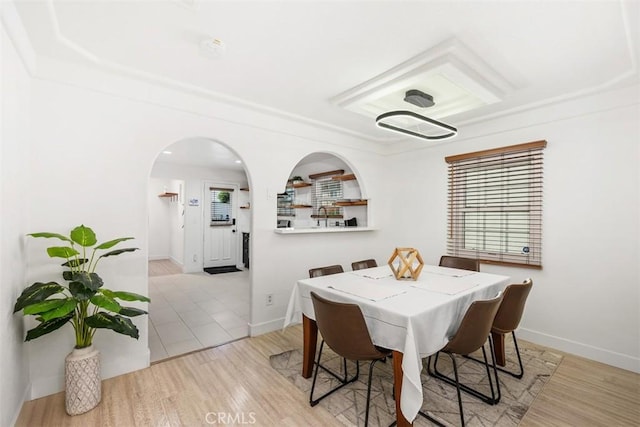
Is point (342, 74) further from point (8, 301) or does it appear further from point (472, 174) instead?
point (8, 301)

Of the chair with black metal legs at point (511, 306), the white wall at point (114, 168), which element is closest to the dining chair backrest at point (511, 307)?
the chair with black metal legs at point (511, 306)

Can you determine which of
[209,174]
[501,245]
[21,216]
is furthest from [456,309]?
[209,174]

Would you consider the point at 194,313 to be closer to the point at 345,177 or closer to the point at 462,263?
the point at 345,177

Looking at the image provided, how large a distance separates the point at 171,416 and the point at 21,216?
5.62 ft

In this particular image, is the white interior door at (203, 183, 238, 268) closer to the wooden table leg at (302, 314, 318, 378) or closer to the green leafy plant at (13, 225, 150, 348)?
the green leafy plant at (13, 225, 150, 348)

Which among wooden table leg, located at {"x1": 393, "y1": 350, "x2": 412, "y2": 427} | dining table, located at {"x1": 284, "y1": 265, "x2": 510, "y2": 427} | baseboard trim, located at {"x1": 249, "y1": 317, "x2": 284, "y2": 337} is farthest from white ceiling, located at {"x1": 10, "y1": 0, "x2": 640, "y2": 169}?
baseboard trim, located at {"x1": 249, "y1": 317, "x2": 284, "y2": 337}

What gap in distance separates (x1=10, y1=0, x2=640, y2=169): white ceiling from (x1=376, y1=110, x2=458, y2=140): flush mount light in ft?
1.11

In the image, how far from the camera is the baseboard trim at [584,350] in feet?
8.74

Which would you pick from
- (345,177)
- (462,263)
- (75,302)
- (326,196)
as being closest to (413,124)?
(345,177)

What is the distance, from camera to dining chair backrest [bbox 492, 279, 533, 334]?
89.3 inches

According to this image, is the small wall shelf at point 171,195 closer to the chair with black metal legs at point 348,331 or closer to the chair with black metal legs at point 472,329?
the chair with black metal legs at point 348,331

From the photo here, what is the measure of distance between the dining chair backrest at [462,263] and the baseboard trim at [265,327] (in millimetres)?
2108

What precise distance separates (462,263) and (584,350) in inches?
52.7

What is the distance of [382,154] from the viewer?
4902 millimetres
